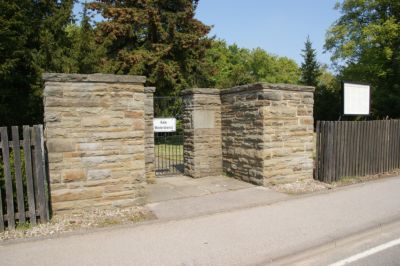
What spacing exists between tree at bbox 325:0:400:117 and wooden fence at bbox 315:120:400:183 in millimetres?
15808

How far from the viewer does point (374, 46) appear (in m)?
26.1

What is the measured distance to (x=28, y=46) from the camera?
52.3 ft

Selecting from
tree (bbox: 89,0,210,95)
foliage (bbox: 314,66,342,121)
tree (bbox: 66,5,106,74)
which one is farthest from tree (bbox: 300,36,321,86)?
tree (bbox: 66,5,106,74)

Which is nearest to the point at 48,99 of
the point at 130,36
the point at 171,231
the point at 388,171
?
the point at 171,231

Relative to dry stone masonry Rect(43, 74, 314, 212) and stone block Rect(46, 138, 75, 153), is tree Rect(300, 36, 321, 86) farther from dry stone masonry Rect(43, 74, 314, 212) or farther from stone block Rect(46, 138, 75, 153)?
stone block Rect(46, 138, 75, 153)

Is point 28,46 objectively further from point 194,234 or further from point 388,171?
point 388,171

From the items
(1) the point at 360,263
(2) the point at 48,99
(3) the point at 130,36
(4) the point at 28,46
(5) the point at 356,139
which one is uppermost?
(3) the point at 130,36

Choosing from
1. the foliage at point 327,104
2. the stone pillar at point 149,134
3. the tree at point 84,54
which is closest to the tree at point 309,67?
the foliage at point 327,104

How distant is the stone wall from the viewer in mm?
8102

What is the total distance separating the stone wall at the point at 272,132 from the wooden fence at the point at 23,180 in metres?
5.04

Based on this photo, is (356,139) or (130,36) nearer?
(356,139)

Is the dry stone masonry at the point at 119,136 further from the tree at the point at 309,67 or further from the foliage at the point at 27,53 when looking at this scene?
the tree at the point at 309,67

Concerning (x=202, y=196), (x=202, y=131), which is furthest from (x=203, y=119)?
(x=202, y=196)

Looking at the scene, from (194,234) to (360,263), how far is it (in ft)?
7.67
